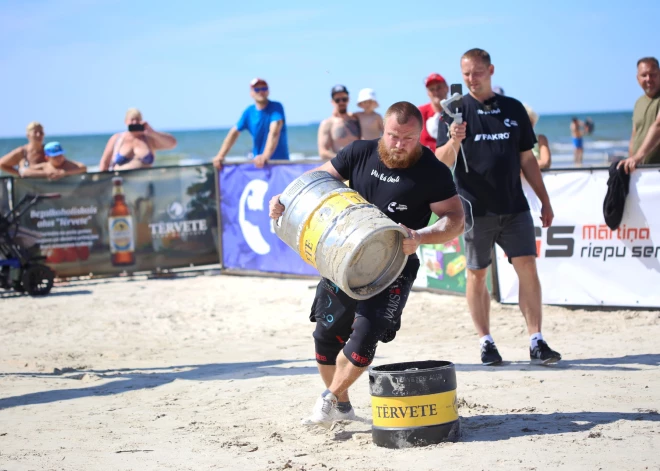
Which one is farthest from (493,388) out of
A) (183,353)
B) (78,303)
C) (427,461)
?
(78,303)

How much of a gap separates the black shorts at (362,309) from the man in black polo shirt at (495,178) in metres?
1.60

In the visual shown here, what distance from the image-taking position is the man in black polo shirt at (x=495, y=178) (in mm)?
5969

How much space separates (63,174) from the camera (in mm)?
11086

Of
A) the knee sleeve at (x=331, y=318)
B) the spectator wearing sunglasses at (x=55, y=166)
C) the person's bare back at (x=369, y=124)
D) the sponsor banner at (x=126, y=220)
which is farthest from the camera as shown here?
the spectator wearing sunglasses at (x=55, y=166)

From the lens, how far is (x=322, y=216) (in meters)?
4.16

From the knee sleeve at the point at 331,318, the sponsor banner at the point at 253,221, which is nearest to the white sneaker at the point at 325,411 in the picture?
the knee sleeve at the point at 331,318

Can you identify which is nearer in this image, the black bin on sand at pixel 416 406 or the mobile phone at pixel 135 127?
the black bin on sand at pixel 416 406

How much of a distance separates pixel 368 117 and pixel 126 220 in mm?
3490

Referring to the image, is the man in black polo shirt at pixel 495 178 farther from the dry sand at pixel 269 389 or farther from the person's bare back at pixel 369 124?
the person's bare back at pixel 369 124

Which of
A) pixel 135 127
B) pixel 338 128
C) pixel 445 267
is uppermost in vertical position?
pixel 135 127

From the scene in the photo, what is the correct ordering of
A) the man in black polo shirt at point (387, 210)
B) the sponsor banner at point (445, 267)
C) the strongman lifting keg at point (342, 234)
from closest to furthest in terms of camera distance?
1. the strongman lifting keg at point (342, 234)
2. the man in black polo shirt at point (387, 210)
3. the sponsor banner at point (445, 267)

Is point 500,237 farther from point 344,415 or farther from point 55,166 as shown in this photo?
point 55,166

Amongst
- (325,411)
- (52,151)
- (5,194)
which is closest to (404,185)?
Result: (325,411)

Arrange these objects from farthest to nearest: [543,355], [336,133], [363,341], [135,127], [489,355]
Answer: [135,127], [336,133], [489,355], [543,355], [363,341]
